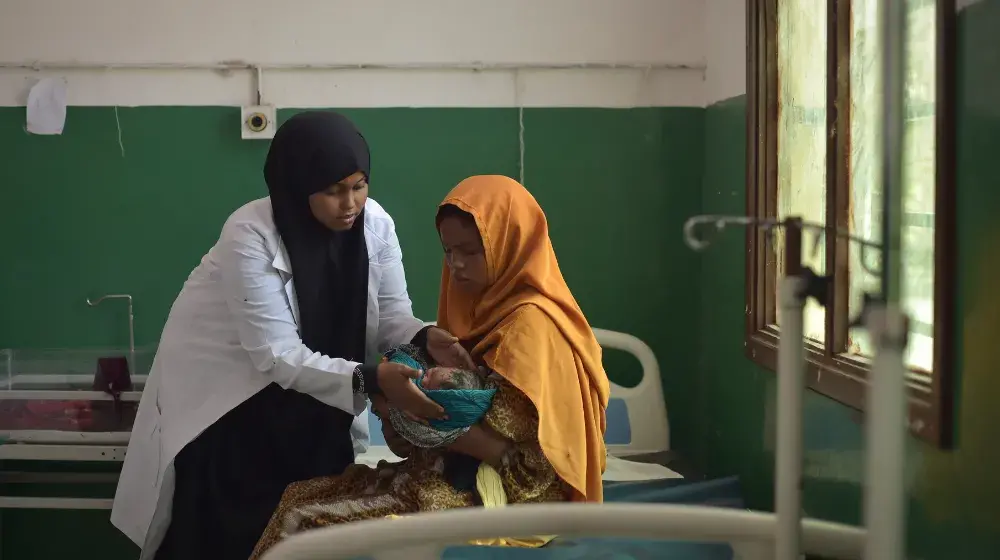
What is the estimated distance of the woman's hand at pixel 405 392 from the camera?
66.3 inches

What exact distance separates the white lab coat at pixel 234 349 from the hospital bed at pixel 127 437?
46 cm

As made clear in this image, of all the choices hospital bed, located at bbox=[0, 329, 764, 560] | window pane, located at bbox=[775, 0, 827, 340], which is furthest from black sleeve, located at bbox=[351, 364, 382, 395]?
window pane, located at bbox=[775, 0, 827, 340]

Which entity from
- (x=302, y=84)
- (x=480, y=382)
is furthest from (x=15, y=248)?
(x=480, y=382)

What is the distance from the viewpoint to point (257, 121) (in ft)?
9.95

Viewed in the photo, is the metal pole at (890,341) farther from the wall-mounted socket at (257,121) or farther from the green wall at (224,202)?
the wall-mounted socket at (257,121)

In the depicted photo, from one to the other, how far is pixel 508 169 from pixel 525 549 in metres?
1.66

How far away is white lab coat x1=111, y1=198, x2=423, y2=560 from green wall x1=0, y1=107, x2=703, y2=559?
0.87 meters

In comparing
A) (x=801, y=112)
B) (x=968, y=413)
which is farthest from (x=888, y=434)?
(x=801, y=112)

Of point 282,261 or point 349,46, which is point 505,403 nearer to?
point 282,261

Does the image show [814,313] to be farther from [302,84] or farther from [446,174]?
[302,84]

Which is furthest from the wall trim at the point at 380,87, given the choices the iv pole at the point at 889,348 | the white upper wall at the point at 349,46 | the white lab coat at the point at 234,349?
the iv pole at the point at 889,348

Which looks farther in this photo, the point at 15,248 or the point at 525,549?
the point at 15,248

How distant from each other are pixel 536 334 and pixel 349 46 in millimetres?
1695

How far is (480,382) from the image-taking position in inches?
69.4
